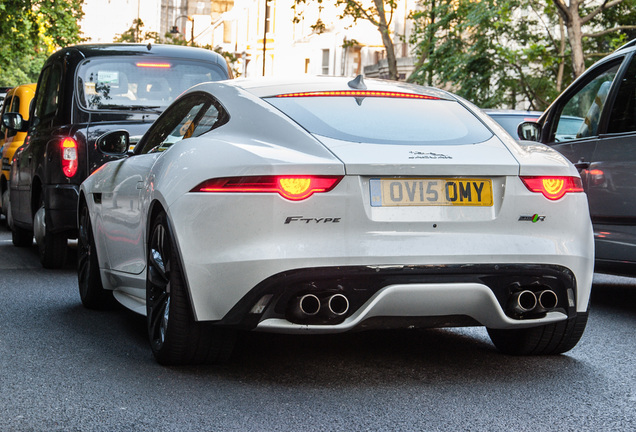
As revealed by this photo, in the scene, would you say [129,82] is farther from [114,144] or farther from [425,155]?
[425,155]

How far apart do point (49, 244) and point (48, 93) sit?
1808mm

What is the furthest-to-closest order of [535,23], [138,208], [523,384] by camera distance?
[535,23]
[138,208]
[523,384]

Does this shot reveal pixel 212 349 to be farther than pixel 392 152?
Yes

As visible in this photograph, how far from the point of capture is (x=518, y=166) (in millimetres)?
4895

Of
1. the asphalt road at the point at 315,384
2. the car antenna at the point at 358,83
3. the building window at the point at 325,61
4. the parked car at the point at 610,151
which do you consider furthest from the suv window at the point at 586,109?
the building window at the point at 325,61

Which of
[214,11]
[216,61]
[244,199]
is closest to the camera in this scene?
[244,199]

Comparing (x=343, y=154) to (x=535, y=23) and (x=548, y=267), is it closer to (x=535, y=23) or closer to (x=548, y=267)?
(x=548, y=267)

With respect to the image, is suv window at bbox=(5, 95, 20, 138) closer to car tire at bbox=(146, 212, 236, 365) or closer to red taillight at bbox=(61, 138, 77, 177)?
red taillight at bbox=(61, 138, 77, 177)

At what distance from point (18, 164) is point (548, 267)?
758 centimetres

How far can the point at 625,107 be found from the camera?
7555 mm

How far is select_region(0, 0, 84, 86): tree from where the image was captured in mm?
30203

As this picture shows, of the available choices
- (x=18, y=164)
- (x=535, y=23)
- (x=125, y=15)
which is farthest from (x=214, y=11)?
(x=18, y=164)

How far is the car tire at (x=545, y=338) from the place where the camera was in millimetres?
5465

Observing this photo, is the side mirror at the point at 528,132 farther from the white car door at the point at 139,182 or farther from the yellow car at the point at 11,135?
the yellow car at the point at 11,135
